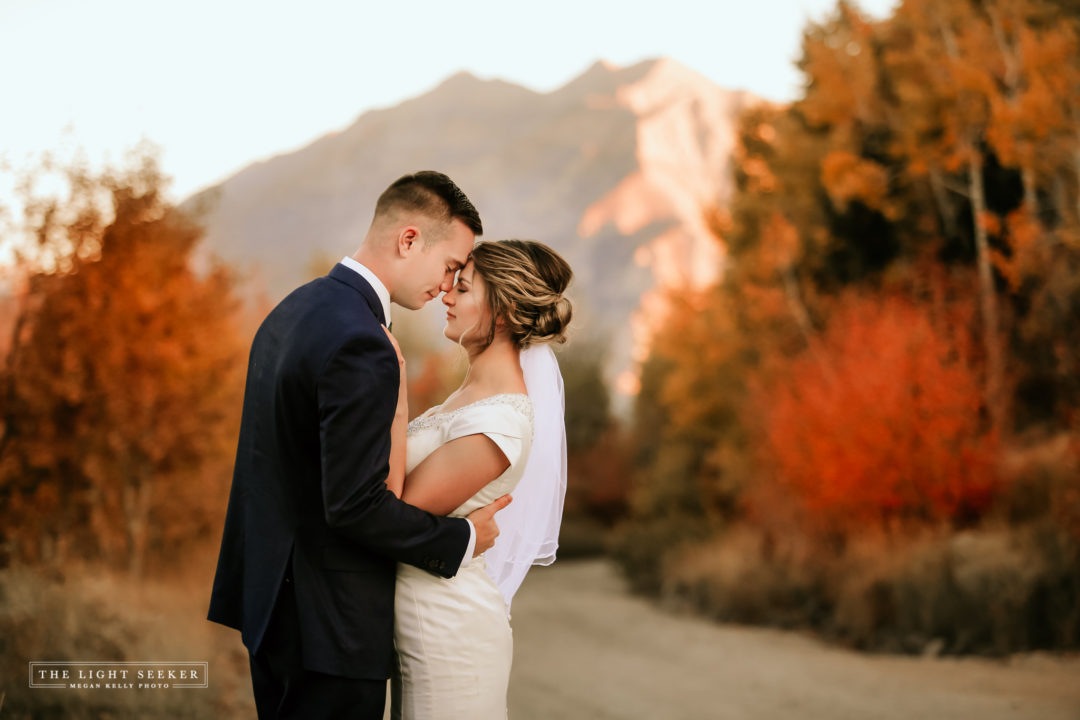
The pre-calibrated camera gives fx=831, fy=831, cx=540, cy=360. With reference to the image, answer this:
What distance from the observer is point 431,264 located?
2852mm

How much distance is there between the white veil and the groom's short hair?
0.83 m

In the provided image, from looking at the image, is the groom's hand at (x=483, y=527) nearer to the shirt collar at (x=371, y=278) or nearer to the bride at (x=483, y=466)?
the bride at (x=483, y=466)

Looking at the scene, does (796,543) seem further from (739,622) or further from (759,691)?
(759,691)

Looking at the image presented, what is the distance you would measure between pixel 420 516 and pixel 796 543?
15.1 metres

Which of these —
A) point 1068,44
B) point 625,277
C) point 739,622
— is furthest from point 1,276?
point 625,277

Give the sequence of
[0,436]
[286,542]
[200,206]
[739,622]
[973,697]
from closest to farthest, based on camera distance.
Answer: [286,542]
[973,697]
[0,436]
[200,206]
[739,622]

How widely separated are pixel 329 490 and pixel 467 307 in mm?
1075

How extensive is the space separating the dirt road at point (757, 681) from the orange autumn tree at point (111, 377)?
6.08 m

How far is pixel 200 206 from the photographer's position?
13.0m

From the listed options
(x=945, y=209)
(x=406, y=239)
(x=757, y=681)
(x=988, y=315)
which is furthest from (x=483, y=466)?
(x=945, y=209)

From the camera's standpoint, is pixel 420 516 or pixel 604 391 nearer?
pixel 420 516

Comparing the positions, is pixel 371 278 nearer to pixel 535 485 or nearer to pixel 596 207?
pixel 535 485

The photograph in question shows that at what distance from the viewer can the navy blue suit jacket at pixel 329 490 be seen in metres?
2.36

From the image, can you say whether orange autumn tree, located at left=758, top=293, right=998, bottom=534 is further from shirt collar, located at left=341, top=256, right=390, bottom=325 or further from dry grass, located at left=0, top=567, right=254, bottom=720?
shirt collar, located at left=341, top=256, right=390, bottom=325
